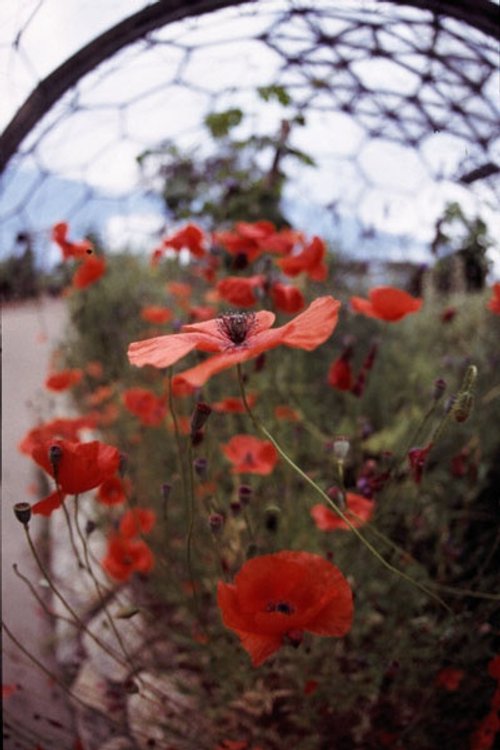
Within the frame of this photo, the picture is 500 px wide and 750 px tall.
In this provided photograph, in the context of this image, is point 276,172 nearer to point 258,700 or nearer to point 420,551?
point 420,551

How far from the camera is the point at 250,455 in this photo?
1.06 meters

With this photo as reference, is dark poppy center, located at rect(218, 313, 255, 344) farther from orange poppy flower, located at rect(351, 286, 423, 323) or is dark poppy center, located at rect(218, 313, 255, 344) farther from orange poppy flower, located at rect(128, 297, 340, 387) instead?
orange poppy flower, located at rect(351, 286, 423, 323)

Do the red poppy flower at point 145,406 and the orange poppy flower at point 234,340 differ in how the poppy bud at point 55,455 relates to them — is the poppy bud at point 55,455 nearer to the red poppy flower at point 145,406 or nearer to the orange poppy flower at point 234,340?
Result: the orange poppy flower at point 234,340

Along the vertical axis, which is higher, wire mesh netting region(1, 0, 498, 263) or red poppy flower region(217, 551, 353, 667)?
wire mesh netting region(1, 0, 498, 263)

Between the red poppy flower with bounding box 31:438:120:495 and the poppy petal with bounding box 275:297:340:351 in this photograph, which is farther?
the red poppy flower with bounding box 31:438:120:495

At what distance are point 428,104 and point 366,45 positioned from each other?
14 cm

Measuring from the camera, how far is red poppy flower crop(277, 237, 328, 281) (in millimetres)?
1106

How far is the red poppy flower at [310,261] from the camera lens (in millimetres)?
1106

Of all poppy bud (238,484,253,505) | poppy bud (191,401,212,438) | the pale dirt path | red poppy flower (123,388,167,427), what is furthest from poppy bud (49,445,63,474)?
red poppy flower (123,388,167,427)

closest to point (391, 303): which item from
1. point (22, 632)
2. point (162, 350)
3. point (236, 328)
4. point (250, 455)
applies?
point (250, 455)

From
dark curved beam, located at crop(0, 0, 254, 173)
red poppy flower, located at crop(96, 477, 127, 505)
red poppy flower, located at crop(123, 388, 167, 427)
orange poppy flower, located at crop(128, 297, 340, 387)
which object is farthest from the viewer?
red poppy flower, located at crop(123, 388, 167, 427)

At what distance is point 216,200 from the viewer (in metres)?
1.87

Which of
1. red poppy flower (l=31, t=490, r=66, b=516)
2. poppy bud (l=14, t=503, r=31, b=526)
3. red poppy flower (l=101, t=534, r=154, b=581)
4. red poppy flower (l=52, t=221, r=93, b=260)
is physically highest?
red poppy flower (l=52, t=221, r=93, b=260)

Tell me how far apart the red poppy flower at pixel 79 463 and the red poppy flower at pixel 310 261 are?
1.74 ft
